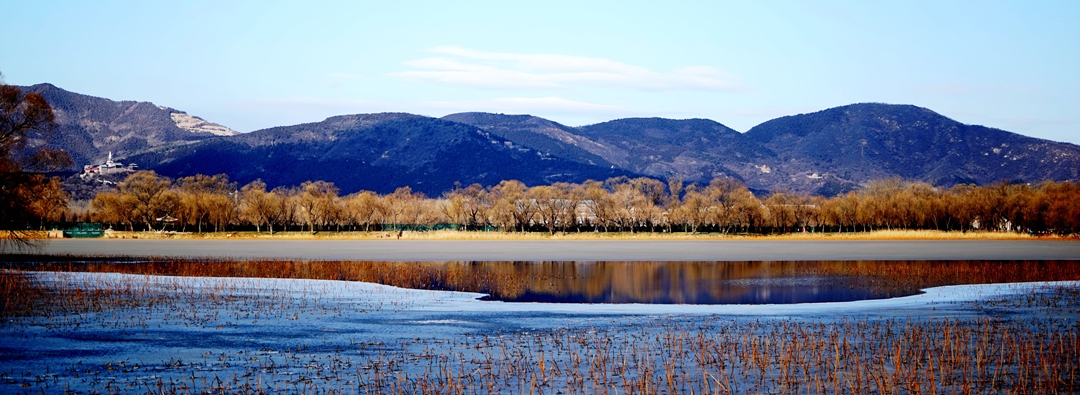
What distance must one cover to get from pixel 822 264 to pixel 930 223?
8805cm

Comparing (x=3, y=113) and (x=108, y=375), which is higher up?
(x=3, y=113)

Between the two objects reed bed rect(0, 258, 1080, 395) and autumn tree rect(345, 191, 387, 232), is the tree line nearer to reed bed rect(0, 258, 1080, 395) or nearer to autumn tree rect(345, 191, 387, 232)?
autumn tree rect(345, 191, 387, 232)

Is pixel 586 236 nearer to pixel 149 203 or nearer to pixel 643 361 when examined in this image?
pixel 149 203

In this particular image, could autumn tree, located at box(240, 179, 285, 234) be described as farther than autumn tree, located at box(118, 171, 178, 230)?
Yes

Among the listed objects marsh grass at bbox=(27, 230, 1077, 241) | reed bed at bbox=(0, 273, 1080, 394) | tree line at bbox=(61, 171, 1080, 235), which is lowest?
reed bed at bbox=(0, 273, 1080, 394)

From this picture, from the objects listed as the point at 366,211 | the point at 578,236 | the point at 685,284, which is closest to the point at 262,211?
the point at 366,211

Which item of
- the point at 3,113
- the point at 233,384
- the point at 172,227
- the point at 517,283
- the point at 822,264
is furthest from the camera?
the point at 172,227

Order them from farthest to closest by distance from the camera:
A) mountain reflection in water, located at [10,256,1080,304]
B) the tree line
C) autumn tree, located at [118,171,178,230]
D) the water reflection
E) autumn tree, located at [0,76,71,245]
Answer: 1. the tree line
2. autumn tree, located at [118,171,178,230]
3. autumn tree, located at [0,76,71,245]
4. mountain reflection in water, located at [10,256,1080,304]
5. the water reflection

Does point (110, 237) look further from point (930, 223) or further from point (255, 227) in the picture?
point (930, 223)

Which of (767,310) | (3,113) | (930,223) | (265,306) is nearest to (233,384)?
(265,306)

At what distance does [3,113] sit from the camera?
49406 mm

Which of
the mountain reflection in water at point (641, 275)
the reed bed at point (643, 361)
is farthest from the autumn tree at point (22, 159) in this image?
the reed bed at point (643, 361)

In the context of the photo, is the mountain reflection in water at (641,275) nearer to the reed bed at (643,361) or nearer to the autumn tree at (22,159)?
the autumn tree at (22,159)

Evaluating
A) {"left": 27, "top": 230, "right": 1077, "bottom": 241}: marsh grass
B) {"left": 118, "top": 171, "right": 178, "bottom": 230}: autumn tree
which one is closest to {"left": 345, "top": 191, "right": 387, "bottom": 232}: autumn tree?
{"left": 27, "top": 230, "right": 1077, "bottom": 241}: marsh grass
